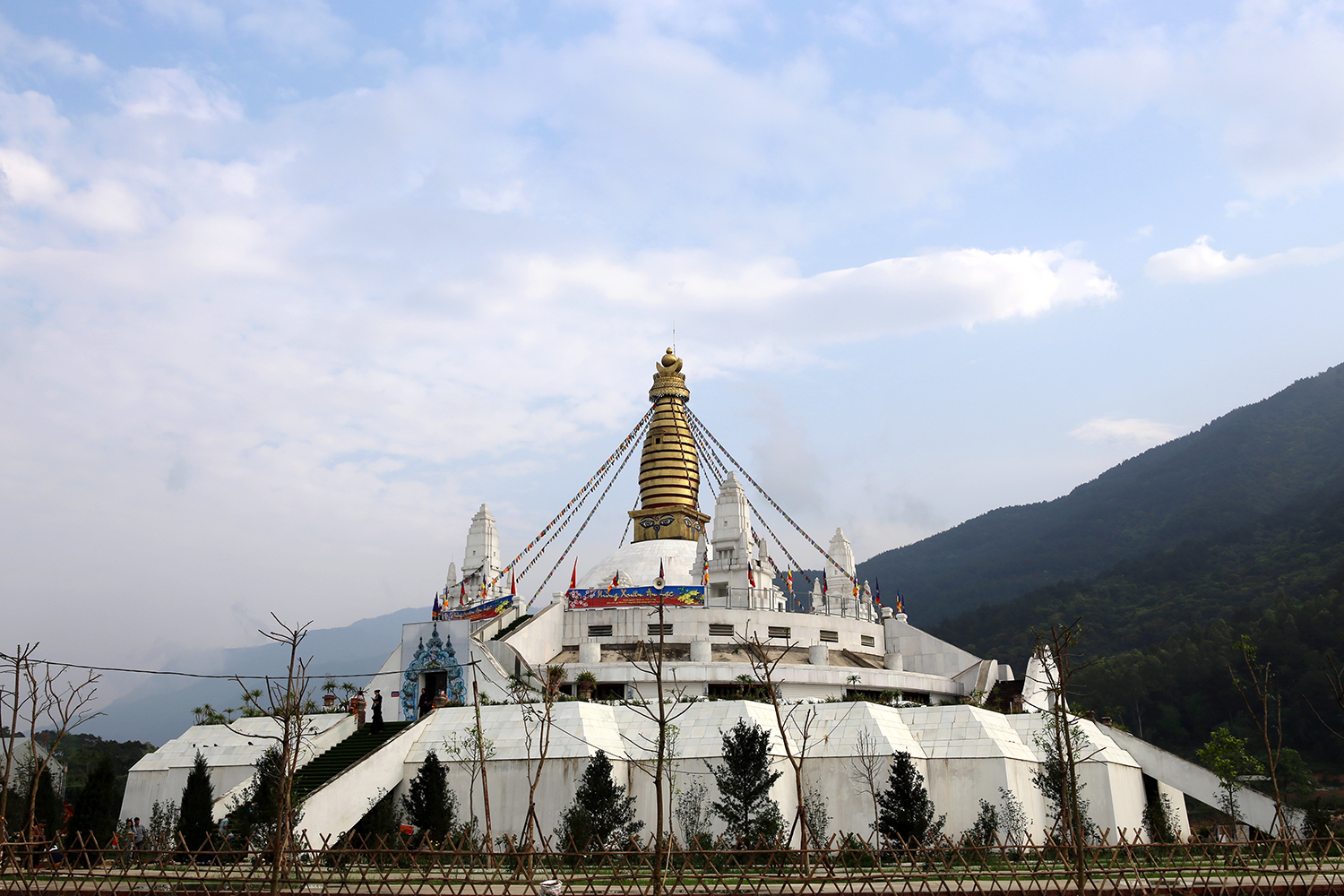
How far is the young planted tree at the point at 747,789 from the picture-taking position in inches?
1092

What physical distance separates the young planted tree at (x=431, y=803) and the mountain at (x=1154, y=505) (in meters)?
93.4

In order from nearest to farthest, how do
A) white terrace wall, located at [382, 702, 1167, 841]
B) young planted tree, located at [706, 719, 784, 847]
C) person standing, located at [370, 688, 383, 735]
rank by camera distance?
young planted tree, located at [706, 719, 784, 847]
white terrace wall, located at [382, 702, 1167, 841]
person standing, located at [370, 688, 383, 735]

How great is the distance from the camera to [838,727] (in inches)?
1262

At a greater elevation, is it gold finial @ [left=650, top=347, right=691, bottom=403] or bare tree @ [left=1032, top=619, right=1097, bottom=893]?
gold finial @ [left=650, top=347, right=691, bottom=403]

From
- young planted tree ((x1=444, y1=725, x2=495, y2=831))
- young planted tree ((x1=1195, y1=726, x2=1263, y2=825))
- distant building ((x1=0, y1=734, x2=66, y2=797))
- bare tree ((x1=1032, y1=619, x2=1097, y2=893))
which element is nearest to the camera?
bare tree ((x1=1032, y1=619, x2=1097, y2=893))

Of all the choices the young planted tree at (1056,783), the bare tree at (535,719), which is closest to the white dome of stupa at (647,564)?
the bare tree at (535,719)

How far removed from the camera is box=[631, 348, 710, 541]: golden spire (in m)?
55.6

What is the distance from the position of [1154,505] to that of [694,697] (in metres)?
112

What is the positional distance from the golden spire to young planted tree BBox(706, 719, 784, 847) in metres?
27.0

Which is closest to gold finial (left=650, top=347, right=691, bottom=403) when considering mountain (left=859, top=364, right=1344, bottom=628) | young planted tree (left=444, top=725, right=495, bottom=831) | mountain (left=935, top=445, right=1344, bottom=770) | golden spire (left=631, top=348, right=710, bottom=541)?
golden spire (left=631, top=348, right=710, bottom=541)

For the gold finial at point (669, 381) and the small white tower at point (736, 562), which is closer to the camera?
the small white tower at point (736, 562)

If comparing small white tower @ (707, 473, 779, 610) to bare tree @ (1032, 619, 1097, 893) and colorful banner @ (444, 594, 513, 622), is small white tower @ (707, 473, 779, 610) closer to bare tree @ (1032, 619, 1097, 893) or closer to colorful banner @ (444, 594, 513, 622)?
colorful banner @ (444, 594, 513, 622)

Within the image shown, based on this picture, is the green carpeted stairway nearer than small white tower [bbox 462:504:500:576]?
Yes

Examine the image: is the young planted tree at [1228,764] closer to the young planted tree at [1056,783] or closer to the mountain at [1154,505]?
the young planted tree at [1056,783]
